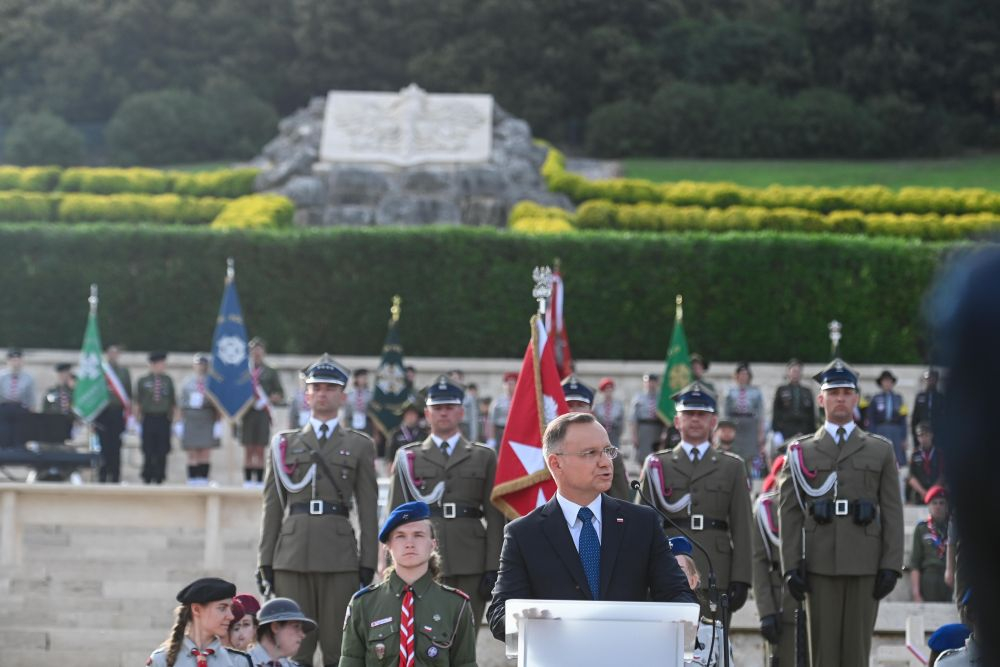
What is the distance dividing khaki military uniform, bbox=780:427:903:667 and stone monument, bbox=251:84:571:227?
21.1 metres

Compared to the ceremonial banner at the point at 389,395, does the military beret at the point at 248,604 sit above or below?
below

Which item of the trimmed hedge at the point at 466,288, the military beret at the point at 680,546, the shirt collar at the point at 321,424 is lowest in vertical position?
the military beret at the point at 680,546

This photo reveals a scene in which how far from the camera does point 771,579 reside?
9.02m

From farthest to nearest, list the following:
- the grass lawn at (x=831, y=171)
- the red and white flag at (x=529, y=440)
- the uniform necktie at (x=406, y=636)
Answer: the grass lawn at (x=831, y=171)
the red and white flag at (x=529, y=440)
the uniform necktie at (x=406, y=636)

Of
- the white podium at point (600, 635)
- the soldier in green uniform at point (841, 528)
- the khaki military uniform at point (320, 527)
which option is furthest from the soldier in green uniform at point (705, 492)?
the white podium at point (600, 635)

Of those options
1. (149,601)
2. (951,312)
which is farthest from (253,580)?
(951,312)

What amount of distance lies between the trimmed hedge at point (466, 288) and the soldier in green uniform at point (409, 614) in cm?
1768

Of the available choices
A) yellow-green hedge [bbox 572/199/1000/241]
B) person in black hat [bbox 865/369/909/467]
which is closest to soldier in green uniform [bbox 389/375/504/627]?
person in black hat [bbox 865/369/909/467]

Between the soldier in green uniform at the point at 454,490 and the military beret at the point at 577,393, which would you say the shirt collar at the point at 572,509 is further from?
the military beret at the point at 577,393

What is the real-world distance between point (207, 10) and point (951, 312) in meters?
47.7

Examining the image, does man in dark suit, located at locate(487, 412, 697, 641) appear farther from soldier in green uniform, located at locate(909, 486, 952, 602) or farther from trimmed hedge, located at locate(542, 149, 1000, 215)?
trimmed hedge, located at locate(542, 149, 1000, 215)

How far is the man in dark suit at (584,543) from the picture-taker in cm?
470

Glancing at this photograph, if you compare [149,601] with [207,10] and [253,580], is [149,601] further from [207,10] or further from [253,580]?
[207,10]

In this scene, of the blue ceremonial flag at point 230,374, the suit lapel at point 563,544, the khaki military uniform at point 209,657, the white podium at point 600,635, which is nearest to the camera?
the white podium at point 600,635
